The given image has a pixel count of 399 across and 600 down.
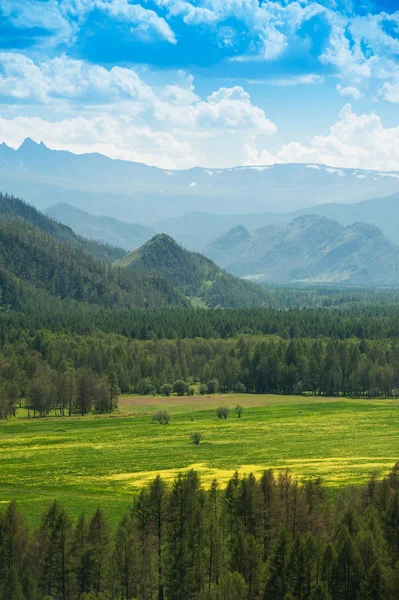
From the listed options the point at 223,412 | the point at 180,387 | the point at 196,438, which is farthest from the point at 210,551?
the point at 180,387

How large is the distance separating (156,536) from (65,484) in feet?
128

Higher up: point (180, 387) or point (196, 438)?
point (180, 387)

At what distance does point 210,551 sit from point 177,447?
6698 cm

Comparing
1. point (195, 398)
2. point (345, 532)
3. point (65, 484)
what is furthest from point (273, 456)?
point (195, 398)

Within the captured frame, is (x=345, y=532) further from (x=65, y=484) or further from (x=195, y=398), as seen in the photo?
(x=195, y=398)

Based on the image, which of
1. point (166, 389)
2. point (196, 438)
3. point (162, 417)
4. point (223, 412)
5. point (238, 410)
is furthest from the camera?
point (166, 389)

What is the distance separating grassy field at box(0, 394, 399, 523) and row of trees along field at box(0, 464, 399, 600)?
18197 mm

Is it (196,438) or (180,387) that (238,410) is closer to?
(180,387)

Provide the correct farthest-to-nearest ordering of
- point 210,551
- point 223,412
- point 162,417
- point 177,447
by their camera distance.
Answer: point 223,412, point 162,417, point 177,447, point 210,551

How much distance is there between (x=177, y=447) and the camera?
419 feet

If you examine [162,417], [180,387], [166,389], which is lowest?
[162,417]

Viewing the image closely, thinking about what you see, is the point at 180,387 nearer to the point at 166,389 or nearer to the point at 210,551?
the point at 166,389

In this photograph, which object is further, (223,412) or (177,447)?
(223,412)

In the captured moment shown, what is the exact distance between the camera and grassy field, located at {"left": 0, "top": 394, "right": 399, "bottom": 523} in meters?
99.7
